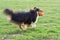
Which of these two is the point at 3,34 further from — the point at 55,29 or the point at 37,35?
the point at 55,29

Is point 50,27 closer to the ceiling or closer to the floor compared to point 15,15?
closer to the floor

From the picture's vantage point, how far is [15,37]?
7.60 metres

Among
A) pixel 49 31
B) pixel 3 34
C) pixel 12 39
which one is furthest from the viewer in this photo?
pixel 49 31

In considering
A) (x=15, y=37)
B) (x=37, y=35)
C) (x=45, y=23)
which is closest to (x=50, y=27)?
(x=45, y=23)

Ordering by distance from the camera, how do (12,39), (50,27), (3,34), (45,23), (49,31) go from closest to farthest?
(12,39)
(3,34)
(49,31)
(50,27)
(45,23)

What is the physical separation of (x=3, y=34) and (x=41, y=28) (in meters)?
1.84

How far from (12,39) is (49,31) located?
1829mm

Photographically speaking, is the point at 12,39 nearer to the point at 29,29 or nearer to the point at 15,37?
the point at 15,37

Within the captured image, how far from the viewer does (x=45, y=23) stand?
33.7 feet

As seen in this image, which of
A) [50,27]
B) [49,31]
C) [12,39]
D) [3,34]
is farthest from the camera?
Result: [50,27]

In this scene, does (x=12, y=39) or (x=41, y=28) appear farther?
(x=41, y=28)

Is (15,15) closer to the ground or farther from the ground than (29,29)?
farther from the ground

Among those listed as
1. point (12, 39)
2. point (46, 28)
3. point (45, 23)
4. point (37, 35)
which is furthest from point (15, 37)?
point (45, 23)

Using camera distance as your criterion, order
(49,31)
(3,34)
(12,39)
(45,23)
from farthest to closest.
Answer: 1. (45,23)
2. (49,31)
3. (3,34)
4. (12,39)
